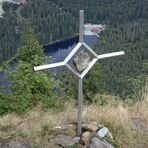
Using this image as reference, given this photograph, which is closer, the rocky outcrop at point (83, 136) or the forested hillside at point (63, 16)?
the rocky outcrop at point (83, 136)

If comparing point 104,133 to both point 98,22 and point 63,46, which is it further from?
point 98,22

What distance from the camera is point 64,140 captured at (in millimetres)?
5918

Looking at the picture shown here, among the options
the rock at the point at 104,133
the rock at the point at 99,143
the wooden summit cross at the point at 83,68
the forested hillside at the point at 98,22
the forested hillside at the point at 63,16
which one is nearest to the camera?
the wooden summit cross at the point at 83,68

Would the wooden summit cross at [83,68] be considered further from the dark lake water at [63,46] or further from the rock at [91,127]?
the dark lake water at [63,46]

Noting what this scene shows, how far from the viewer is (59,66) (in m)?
5.62

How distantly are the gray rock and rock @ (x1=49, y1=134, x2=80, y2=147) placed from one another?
0.95 meters

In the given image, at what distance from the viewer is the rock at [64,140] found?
231 inches

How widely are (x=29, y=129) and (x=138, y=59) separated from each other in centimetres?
6611

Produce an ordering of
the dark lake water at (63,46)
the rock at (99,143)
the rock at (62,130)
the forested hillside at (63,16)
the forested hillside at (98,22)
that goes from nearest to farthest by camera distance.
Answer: the rock at (99,143), the rock at (62,130), the forested hillside at (98,22), the dark lake water at (63,46), the forested hillside at (63,16)

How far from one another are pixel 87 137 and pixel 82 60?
1.05 metres

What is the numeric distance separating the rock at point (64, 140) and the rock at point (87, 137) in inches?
3.6

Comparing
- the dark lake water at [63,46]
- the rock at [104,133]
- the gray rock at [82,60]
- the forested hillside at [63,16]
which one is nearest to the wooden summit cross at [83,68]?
the gray rock at [82,60]

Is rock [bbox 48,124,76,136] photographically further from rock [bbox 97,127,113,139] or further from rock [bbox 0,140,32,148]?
rock [bbox 0,140,32,148]

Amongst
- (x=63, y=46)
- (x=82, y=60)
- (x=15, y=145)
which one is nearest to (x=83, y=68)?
(x=82, y=60)
